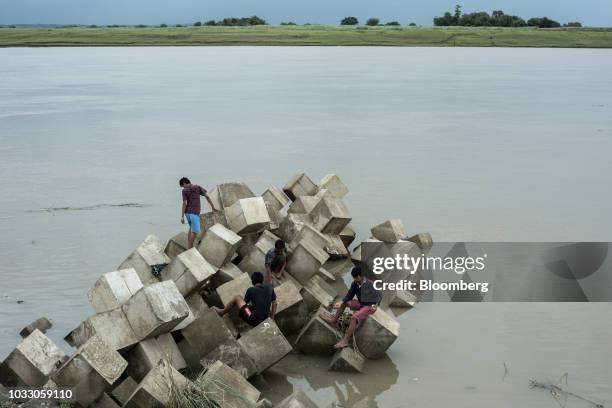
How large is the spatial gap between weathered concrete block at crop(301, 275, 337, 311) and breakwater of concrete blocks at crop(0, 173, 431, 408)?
0.06ft

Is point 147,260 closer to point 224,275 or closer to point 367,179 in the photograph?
point 224,275

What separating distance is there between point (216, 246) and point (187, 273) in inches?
40.3

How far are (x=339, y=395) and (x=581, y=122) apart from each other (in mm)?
29279

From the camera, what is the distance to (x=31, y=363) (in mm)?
9320

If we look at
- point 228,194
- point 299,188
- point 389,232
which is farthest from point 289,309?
point 299,188

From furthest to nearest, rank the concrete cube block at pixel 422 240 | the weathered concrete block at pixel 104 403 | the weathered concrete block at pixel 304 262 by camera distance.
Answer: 1. the concrete cube block at pixel 422 240
2. the weathered concrete block at pixel 304 262
3. the weathered concrete block at pixel 104 403

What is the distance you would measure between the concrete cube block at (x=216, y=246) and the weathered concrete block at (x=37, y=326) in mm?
2520

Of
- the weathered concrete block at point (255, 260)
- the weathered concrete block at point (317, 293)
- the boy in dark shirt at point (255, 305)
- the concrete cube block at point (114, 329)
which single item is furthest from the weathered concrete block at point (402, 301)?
the concrete cube block at point (114, 329)

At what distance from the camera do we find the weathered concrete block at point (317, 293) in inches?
474

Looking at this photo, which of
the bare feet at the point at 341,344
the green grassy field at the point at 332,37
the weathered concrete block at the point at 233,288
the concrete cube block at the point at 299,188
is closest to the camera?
the bare feet at the point at 341,344

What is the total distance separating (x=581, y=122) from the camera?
36031 millimetres

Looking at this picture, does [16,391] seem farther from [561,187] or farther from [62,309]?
[561,187]

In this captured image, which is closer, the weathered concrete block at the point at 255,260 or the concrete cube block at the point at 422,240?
the weathered concrete block at the point at 255,260

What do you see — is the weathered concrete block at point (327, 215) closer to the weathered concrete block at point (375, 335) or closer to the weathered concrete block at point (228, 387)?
the weathered concrete block at point (375, 335)
